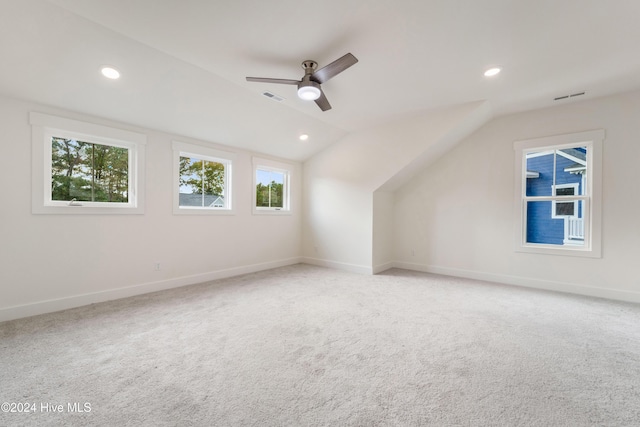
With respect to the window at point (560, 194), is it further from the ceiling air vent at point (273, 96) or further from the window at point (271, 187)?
the window at point (271, 187)

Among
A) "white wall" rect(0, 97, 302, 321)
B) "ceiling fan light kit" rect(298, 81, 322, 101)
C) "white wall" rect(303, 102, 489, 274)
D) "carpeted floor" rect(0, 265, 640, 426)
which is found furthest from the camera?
"white wall" rect(303, 102, 489, 274)

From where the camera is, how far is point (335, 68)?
228cm

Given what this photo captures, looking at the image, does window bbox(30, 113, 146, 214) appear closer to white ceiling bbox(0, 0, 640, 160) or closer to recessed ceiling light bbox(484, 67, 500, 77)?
white ceiling bbox(0, 0, 640, 160)

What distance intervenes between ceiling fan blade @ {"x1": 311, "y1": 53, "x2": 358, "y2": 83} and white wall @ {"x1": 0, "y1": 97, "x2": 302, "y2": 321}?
258 cm

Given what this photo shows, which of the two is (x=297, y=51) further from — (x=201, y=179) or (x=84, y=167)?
(x=84, y=167)

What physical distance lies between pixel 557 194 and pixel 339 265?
3742 mm

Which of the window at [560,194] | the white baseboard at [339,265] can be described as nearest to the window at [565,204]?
the window at [560,194]

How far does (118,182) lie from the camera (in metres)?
3.49

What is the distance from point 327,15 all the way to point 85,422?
10.1 ft

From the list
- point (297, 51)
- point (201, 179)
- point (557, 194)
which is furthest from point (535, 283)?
point (201, 179)

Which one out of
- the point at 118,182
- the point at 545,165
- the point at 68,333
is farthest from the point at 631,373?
the point at 118,182

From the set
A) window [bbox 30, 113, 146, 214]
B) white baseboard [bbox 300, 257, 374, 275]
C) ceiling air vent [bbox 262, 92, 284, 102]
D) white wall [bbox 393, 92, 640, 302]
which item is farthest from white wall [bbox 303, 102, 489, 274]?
window [bbox 30, 113, 146, 214]

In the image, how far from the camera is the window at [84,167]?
112 inches

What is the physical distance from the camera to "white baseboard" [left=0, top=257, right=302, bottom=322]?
2709 millimetres
